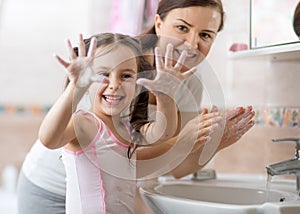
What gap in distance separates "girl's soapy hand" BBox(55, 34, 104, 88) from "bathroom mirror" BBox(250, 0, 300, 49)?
510 millimetres

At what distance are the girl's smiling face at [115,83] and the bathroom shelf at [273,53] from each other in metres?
0.42

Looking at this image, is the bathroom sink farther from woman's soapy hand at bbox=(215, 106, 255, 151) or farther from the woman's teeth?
the woman's teeth

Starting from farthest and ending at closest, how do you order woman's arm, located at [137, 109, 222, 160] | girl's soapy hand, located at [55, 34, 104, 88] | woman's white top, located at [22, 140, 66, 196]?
woman's white top, located at [22, 140, 66, 196]
woman's arm, located at [137, 109, 222, 160]
girl's soapy hand, located at [55, 34, 104, 88]

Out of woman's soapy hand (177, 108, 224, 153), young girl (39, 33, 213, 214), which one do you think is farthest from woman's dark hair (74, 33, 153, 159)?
woman's soapy hand (177, 108, 224, 153)

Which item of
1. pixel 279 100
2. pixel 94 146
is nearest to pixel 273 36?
pixel 279 100

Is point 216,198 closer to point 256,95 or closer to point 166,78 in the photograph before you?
point 256,95

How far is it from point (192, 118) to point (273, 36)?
0.36 meters

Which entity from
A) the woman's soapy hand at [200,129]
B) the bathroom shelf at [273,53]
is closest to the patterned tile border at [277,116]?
the bathroom shelf at [273,53]

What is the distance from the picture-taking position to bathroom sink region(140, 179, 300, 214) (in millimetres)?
969

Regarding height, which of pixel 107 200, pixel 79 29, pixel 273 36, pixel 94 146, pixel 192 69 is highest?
pixel 79 29

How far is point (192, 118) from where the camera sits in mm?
1047

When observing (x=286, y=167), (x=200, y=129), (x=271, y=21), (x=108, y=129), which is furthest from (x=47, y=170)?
(x=271, y=21)

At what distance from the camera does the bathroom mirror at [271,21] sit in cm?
122

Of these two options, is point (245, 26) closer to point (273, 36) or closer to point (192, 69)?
point (273, 36)
